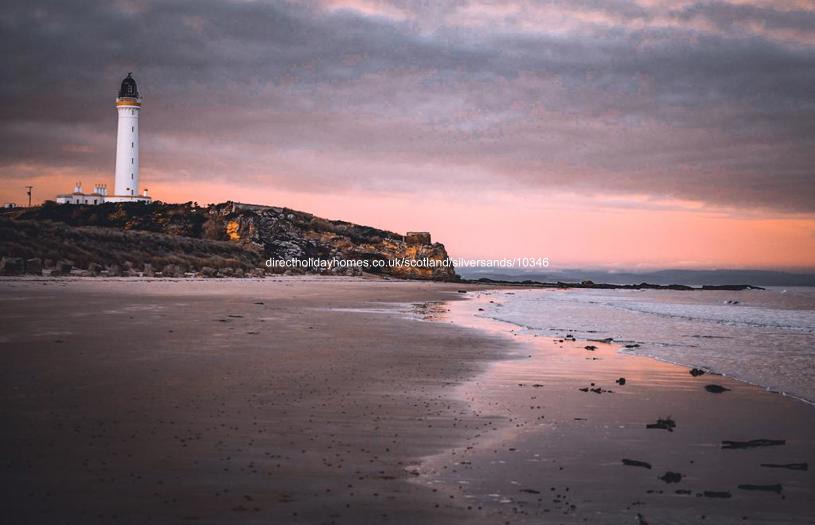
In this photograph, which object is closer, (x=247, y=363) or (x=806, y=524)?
(x=806, y=524)

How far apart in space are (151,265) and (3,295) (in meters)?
23.3

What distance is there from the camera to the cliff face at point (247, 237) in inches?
2141

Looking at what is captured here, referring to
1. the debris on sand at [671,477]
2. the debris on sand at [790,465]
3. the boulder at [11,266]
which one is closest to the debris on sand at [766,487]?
the debris on sand at [671,477]

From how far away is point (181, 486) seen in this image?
15.2 feet

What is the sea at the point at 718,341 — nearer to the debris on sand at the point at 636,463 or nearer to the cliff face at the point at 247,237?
the debris on sand at the point at 636,463

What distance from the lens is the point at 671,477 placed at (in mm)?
5215

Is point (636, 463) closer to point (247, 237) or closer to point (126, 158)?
point (247, 237)

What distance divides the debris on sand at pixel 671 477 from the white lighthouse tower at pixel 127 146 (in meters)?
85.8

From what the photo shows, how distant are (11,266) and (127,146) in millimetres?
55535

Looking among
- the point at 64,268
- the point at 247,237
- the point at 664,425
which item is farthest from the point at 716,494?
the point at 247,237

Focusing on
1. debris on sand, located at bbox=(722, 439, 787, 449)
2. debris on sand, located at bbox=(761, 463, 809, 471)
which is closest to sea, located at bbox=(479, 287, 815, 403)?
debris on sand, located at bbox=(722, 439, 787, 449)

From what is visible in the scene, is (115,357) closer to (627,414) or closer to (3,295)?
(627,414)

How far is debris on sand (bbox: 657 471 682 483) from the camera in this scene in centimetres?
517

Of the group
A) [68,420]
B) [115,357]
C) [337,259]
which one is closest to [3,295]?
[115,357]
